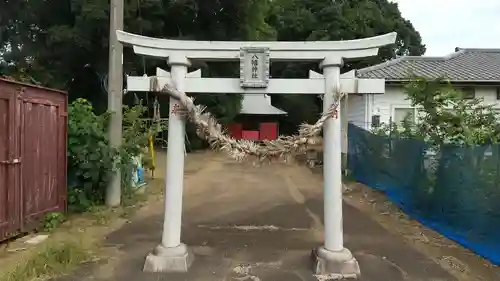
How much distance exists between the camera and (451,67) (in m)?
18.5

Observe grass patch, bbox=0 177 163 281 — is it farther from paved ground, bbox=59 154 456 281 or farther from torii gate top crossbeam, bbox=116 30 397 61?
torii gate top crossbeam, bbox=116 30 397 61

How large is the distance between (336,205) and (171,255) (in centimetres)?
202

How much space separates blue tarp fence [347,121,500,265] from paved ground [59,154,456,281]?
83 centimetres

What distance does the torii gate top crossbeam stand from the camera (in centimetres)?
551

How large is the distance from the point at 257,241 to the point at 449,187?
123 inches

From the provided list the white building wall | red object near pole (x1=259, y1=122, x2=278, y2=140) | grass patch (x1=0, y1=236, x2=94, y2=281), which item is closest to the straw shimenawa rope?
grass patch (x1=0, y1=236, x2=94, y2=281)

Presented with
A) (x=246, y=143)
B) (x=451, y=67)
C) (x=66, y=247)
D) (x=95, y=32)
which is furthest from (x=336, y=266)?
(x=95, y=32)

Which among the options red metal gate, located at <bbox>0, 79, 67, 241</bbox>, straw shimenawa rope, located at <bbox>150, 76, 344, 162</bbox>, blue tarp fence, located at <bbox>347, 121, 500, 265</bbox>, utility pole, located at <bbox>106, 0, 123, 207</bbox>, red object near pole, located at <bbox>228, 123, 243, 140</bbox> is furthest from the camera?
red object near pole, located at <bbox>228, 123, 243, 140</bbox>

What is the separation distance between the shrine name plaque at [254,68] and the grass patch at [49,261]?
294 centimetres

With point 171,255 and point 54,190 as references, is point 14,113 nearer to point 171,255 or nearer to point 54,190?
point 54,190

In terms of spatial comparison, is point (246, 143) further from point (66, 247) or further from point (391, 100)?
point (391, 100)

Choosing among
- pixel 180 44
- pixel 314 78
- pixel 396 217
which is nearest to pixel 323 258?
pixel 314 78

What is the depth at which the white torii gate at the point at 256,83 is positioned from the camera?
17.9ft

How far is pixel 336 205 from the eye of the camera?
5.52 metres
